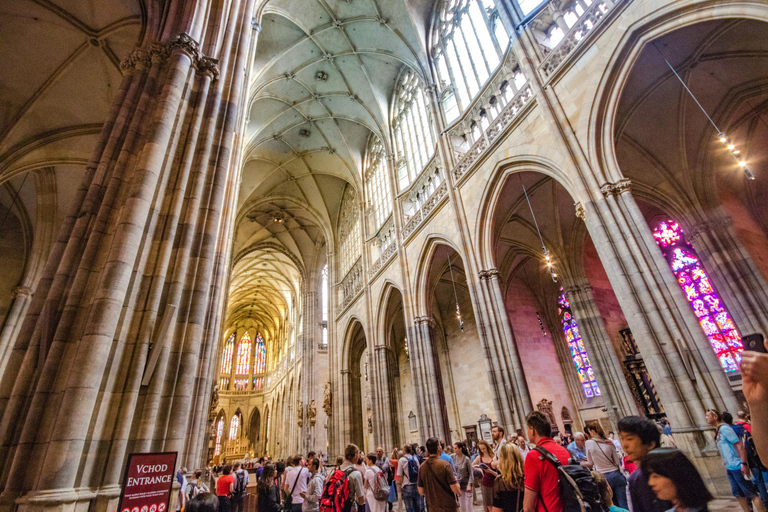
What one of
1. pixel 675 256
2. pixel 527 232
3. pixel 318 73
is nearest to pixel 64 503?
pixel 527 232

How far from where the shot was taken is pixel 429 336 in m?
12.6

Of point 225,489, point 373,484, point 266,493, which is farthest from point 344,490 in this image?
point 225,489

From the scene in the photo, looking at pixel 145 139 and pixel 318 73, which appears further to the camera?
pixel 318 73

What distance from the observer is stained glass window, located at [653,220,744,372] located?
10.2 m

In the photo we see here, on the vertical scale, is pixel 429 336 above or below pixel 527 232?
below

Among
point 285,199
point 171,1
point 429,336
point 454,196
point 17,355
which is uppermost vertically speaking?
point 285,199

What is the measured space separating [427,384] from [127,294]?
9.53 meters

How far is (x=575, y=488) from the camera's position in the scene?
6.39ft

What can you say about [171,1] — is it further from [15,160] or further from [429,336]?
[429,336]

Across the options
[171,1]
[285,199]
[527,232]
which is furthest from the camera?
[285,199]

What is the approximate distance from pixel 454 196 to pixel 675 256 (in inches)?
287

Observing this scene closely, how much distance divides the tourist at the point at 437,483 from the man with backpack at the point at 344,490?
64 centimetres

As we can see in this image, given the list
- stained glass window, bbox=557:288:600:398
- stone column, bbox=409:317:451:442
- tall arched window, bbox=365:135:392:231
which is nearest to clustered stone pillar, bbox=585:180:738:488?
stone column, bbox=409:317:451:442

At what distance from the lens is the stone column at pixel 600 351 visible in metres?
10.6
